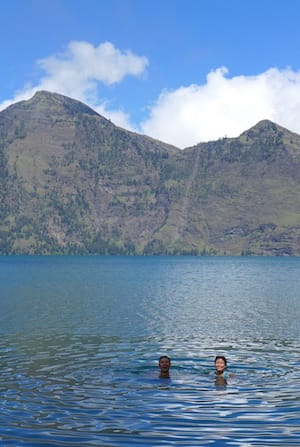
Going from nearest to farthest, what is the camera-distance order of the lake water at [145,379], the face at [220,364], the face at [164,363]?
the lake water at [145,379], the face at [220,364], the face at [164,363]

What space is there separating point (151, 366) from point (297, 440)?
23.1m

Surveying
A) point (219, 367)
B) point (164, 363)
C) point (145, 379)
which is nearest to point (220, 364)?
point (219, 367)

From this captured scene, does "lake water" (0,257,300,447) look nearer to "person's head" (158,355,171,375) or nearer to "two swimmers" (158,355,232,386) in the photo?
"two swimmers" (158,355,232,386)

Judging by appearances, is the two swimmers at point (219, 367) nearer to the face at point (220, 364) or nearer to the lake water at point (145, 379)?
the face at point (220, 364)

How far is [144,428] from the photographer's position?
103ft

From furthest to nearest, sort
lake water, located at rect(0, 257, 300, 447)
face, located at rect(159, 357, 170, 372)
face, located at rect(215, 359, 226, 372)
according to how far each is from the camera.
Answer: face, located at rect(159, 357, 170, 372)
face, located at rect(215, 359, 226, 372)
lake water, located at rect(0, 257, 300, 447)

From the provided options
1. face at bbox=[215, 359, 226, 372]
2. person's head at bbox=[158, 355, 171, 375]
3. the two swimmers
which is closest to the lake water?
→ the two swimmers

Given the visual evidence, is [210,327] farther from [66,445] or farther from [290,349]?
[66,445]

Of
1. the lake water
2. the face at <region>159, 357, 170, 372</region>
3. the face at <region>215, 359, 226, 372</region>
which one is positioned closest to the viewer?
the lake water

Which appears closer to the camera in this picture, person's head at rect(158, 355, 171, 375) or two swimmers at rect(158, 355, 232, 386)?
two swimmers at rect(158, 355, 232, 386)

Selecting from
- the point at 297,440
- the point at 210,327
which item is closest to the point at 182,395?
the point at 297,440

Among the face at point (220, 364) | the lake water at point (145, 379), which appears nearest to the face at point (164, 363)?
the lake water at point (145, 379)

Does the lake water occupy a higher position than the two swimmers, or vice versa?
the two swimmers

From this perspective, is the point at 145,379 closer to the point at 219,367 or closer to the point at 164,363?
the point at 164,363
